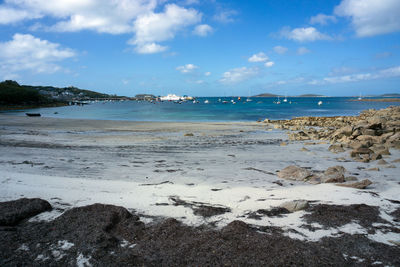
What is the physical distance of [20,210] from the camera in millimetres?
4879

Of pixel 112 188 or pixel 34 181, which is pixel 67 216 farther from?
pixel 34 181

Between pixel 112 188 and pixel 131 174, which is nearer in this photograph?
pixel 112 188

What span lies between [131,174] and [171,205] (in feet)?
10.7

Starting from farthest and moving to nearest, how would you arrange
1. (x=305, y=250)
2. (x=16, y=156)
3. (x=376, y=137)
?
1. (x=376, y=137)
2. (x=16, y=156)
3. (x=305, y=250)

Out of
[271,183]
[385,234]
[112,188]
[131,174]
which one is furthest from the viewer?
[131,174]

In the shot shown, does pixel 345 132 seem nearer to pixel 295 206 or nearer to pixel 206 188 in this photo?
pixel 206 188

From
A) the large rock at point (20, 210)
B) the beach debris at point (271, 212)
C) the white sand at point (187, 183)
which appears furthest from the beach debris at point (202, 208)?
the large rock at point (20, 210)

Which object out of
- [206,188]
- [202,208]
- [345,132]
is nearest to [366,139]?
[345,132]

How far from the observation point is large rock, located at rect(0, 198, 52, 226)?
4.61 metres

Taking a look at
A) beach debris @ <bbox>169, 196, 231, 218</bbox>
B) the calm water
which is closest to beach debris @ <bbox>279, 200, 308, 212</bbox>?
beach debris @ <bbox>169, 196, 231, 218</bbox>

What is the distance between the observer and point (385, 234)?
174 inches

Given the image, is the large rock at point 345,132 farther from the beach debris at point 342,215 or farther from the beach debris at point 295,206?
the beach debris at point 295,206

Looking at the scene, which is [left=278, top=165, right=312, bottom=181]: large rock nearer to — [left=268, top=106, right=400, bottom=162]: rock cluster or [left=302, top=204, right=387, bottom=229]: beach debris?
[left=302, top=204, right=387, bottom=229]: beach debris

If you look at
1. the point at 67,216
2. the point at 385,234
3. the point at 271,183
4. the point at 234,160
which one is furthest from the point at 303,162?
the point at 67,216
